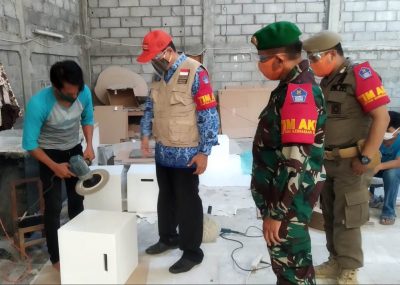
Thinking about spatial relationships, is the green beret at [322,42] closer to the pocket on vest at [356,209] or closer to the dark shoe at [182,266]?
the pocket on vest at [356,209]

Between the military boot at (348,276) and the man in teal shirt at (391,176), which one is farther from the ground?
the man in teal shirt at (391,176)

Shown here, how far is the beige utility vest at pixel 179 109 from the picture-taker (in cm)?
200

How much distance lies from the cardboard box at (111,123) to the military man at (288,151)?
4.53m

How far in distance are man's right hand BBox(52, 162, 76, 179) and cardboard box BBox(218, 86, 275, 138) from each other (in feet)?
14.7

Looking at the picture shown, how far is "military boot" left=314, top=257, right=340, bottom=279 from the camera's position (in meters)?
2.07

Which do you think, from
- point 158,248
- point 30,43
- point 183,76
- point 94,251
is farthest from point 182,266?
point 30,43

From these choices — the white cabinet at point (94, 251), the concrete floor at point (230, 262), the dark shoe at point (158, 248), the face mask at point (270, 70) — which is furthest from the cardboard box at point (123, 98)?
the face mask at point (270, 70)

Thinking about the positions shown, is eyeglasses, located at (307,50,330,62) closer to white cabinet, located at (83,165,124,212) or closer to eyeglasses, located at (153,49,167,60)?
eyeglasses, located at (153,49,167,60)

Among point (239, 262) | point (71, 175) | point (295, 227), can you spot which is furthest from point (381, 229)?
point (71, 175)

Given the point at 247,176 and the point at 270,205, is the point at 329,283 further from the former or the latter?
the point at 247,176

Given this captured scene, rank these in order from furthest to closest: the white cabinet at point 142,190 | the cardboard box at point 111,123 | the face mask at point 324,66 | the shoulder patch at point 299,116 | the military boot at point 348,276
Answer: the cardboard box at point 111,123 < the white cabinet at point 142,190 < the military boot at point 348,276 < the face mask at point 324,66 < the shoulder patch at point 299,116

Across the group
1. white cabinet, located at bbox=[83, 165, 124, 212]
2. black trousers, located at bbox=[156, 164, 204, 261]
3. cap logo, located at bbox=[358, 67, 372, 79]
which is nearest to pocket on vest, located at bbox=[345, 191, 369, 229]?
cap logo, located at bbox=[358, 67, 372, 79]

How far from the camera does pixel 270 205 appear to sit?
1.40 m

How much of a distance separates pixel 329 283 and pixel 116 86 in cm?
508
